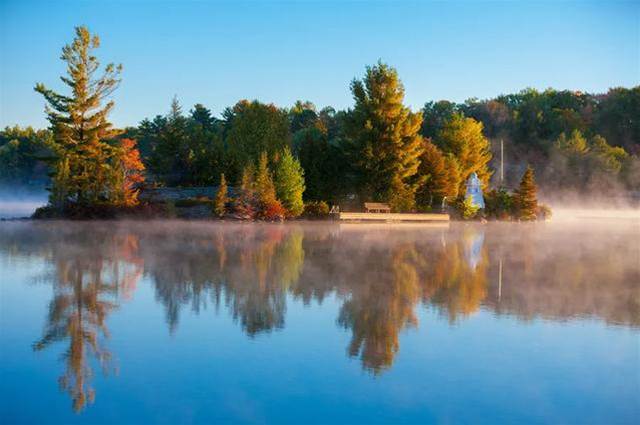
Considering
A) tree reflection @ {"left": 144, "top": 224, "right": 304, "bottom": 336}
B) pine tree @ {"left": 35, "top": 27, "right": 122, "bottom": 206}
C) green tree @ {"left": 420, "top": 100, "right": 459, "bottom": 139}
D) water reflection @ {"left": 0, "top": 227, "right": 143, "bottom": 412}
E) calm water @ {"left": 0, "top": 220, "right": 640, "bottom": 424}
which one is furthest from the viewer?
green tree @ {"left": 420, "top": 100, "right": 459, "bottom": 139}

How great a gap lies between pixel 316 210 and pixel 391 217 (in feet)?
14.1

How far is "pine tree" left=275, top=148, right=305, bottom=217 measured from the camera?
1345 inches

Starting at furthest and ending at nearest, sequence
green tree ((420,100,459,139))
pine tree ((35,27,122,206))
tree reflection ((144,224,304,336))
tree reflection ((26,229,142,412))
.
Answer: green tree ((420,100,459,139)) < pine tree ((35,27,122,206)) < tree reflection ((144,224,304,336)) < tree reflection ((26,229,142,412))

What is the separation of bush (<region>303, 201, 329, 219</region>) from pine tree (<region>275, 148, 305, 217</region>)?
1601 mm

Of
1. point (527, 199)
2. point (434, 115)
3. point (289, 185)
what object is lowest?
point (527, 199)

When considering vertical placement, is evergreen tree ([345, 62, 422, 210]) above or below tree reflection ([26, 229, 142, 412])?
above

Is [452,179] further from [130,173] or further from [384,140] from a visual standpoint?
[130,173]

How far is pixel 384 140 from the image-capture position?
3762 centimetres

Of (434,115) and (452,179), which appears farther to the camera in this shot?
(434,115)

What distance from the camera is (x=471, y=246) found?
21.1 meters

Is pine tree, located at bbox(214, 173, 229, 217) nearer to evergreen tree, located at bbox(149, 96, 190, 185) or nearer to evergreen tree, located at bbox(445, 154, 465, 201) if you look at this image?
evergreen tree, located at bbox(149, 96, 190, 185)

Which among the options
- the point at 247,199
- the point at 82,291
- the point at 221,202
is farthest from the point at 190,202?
the point at 82,291

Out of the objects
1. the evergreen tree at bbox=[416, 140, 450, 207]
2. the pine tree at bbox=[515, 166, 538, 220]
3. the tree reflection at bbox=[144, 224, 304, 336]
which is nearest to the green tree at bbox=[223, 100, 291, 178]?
the evergreen tree at bbox=[416, 140, 450, 207]

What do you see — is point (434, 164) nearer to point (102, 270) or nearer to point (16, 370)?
point (102, 270)
